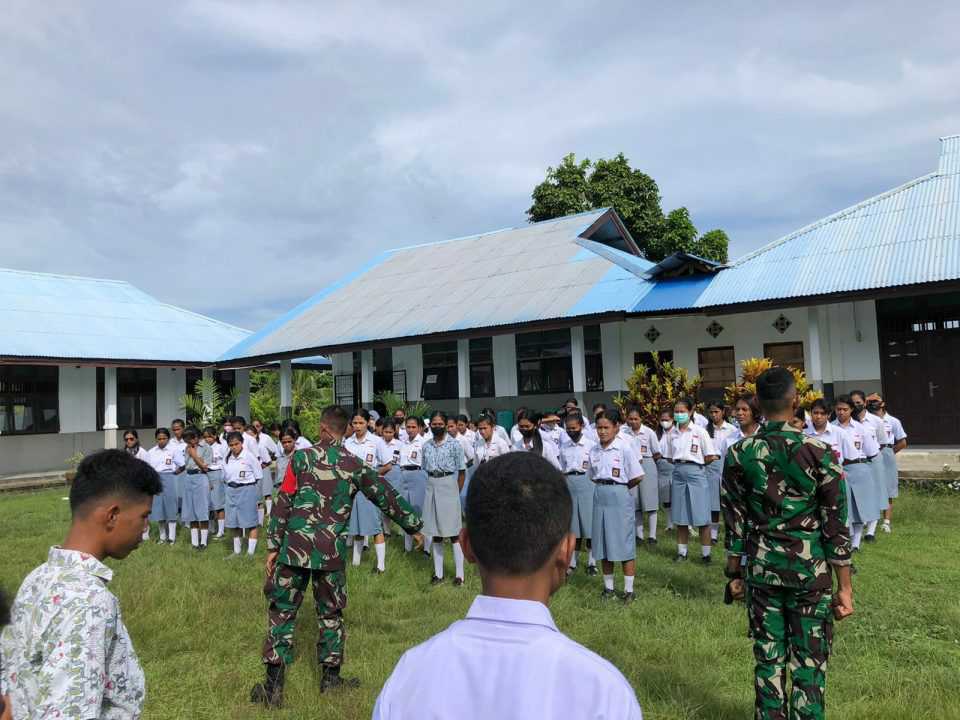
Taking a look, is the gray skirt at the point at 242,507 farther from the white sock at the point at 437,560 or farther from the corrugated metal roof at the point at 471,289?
the corrugated metal roof at the point at 471,289

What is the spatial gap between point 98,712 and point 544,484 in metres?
1.59

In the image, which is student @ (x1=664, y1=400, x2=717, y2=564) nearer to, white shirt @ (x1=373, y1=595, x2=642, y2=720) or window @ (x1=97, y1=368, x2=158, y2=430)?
white shirt @ (x1=373, y1=595, x2=642, y2=720)

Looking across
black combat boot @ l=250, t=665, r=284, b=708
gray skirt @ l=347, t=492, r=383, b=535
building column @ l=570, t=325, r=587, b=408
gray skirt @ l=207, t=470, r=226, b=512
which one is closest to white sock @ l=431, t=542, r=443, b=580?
gray skirt @ l=347, t=492, r=383, b=535

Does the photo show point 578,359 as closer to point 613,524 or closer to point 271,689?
point 613,524

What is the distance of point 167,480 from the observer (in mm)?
11078

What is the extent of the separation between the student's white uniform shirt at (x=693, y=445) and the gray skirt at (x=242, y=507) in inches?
226

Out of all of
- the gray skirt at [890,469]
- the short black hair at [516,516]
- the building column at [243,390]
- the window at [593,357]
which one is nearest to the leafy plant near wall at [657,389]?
the window at [593,357]

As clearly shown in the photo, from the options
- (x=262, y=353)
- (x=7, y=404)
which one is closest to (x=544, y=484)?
(x=262, y=353)

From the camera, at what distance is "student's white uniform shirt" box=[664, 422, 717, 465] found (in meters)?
8.56

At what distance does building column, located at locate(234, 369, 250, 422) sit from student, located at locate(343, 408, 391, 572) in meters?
16.5

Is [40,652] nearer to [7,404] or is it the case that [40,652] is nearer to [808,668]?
[808,668]

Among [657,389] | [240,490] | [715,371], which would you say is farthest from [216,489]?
[715,371]

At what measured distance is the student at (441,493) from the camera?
8.15 meters

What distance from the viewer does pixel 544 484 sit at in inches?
62.9
